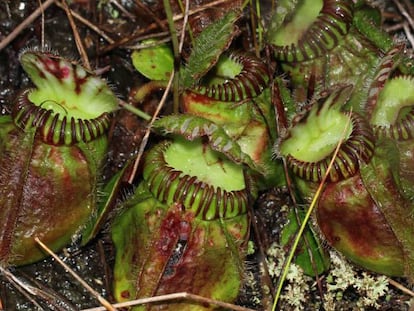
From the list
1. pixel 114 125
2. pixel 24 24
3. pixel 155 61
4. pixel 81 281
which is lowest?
pixel 81 281

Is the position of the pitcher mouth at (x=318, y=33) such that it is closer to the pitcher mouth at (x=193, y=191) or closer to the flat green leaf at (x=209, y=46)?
the flat green leaf at (x=209, y=46)

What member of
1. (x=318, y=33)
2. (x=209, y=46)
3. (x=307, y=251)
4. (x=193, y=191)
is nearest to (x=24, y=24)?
(x=209, y=46)

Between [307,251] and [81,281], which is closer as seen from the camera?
[81,281]

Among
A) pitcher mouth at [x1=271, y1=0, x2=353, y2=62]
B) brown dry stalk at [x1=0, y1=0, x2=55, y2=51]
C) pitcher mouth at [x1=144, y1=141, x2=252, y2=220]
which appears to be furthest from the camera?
brown dry stalk at [x1=0, y1=0, x2=55, y2=51]

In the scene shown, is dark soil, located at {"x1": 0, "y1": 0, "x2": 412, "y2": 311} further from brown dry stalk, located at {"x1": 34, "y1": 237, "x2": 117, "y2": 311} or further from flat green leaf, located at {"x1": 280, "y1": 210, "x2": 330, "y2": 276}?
brown dry stalk, located at {"x1": 34, "y1": 237, "x2": 117, "y2": 311}

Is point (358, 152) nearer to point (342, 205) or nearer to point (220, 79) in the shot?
point (342, 205)

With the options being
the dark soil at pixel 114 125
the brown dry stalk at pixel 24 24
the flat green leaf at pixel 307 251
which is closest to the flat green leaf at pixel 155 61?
the dark soil at pixel 114 125

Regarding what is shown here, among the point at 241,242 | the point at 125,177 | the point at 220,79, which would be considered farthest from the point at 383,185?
the point at 125,177

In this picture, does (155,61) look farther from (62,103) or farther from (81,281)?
(81,281)

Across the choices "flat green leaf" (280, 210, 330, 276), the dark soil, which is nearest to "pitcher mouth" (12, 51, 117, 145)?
the dark soil

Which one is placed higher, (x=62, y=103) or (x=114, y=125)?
(x=62, y=103)

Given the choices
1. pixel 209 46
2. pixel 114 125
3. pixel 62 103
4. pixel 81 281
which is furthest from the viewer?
pixel 114 125
